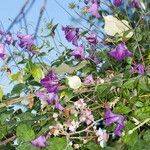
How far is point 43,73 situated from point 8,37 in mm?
387

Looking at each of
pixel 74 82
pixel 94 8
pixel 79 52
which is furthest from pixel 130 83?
pixel 94 8

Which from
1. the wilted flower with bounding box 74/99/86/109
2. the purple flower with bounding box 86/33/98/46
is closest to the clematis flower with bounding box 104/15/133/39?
the purple flower with bounding box 86/33/98/46

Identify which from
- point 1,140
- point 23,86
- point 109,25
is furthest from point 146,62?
point 1,140

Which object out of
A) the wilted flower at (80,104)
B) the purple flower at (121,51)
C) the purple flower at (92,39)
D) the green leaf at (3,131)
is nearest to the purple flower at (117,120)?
the wilted flower at (80,104)

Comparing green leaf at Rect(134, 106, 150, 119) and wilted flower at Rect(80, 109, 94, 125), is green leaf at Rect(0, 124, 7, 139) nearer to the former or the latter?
wilted flower at Rect(80, 109, 94, 125)

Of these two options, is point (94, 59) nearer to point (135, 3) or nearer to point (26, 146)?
point (135, 3)

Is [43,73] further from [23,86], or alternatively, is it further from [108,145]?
[108,145]

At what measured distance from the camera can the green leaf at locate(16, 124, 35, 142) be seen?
52.6 inches

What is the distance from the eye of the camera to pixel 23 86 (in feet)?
5.15

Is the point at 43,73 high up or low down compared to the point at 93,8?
down

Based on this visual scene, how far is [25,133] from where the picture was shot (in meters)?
1.34

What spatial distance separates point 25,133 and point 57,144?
106 mm

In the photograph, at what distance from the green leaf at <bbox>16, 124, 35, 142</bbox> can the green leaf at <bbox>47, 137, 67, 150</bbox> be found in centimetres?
6

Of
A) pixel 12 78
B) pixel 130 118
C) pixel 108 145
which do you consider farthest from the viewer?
pixel 12 78
